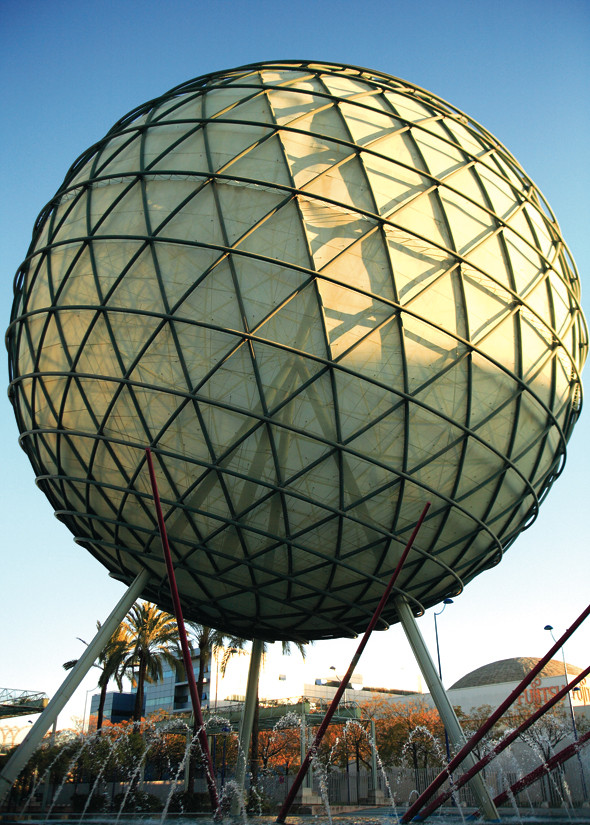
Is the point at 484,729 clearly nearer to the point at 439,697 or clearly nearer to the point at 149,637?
the point at 439,697

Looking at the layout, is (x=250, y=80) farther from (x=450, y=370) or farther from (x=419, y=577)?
(x=419, y=577)

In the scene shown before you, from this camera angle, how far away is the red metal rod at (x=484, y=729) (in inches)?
445

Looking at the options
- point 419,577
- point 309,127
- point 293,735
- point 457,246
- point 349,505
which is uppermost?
point 309,127

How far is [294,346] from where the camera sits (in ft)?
53.0

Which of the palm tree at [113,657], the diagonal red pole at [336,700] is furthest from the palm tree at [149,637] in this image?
the diagonal red pole at [336,700]

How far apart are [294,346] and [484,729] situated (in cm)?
910

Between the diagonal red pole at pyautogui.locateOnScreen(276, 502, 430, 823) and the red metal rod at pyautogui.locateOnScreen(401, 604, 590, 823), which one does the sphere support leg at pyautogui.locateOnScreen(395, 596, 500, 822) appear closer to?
the red metal rod at pyautogui.locateOnScreen(401, 604, 590, 823)

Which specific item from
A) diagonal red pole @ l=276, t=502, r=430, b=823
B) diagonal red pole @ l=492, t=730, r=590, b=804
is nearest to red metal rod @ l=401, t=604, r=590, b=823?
diagonal red pole @ l=492, t=730, r=590, b=804

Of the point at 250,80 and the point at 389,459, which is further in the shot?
the point at 250,80

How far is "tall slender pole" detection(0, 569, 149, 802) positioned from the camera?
1573 centimetres

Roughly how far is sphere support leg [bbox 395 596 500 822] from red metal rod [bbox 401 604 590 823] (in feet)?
13.9

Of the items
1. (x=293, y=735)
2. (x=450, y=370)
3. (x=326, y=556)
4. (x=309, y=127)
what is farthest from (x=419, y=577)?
(x=293, y=735)

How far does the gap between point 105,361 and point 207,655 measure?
81.0 feet

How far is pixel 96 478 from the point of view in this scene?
18.5m
